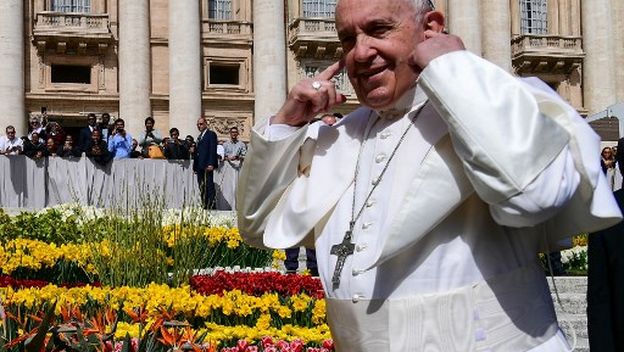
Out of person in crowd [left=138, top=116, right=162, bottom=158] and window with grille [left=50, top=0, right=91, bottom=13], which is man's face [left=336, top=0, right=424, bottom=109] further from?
window with grille [left=50, top=0, right=91, bottom=13]

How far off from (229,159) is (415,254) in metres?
16.4

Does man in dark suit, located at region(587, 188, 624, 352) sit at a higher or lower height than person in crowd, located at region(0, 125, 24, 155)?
lower

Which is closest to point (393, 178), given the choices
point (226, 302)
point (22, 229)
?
point (226, 302)

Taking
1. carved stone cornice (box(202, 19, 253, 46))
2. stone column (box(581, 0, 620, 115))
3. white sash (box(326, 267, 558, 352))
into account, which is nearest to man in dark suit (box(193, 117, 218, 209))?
carved stone cornice (box(202, 19, 253, 46))

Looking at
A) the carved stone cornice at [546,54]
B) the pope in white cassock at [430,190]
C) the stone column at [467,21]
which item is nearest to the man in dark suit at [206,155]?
the pope in white cassock at [430,190]

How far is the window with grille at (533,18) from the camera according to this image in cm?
3403

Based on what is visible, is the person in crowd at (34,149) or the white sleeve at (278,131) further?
the person in crowd at (34,149)

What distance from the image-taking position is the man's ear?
7.22ft

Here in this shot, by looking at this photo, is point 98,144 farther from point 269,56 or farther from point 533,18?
point 533,18

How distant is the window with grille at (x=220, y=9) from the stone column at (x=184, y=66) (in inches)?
78.2

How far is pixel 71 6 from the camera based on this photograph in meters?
29.3

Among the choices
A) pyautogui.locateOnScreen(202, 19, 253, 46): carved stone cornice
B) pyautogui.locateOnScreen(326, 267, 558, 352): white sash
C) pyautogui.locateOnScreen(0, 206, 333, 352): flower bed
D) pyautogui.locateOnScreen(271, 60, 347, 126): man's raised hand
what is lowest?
pyautogui.locateOnScreen(0, 206, 333, 352): flower bed

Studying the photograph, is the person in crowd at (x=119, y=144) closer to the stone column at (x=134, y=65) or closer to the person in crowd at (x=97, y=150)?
the person in crowd at (x=97, y=150)

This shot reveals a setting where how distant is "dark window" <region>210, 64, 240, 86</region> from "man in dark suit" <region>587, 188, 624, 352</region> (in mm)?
27758
